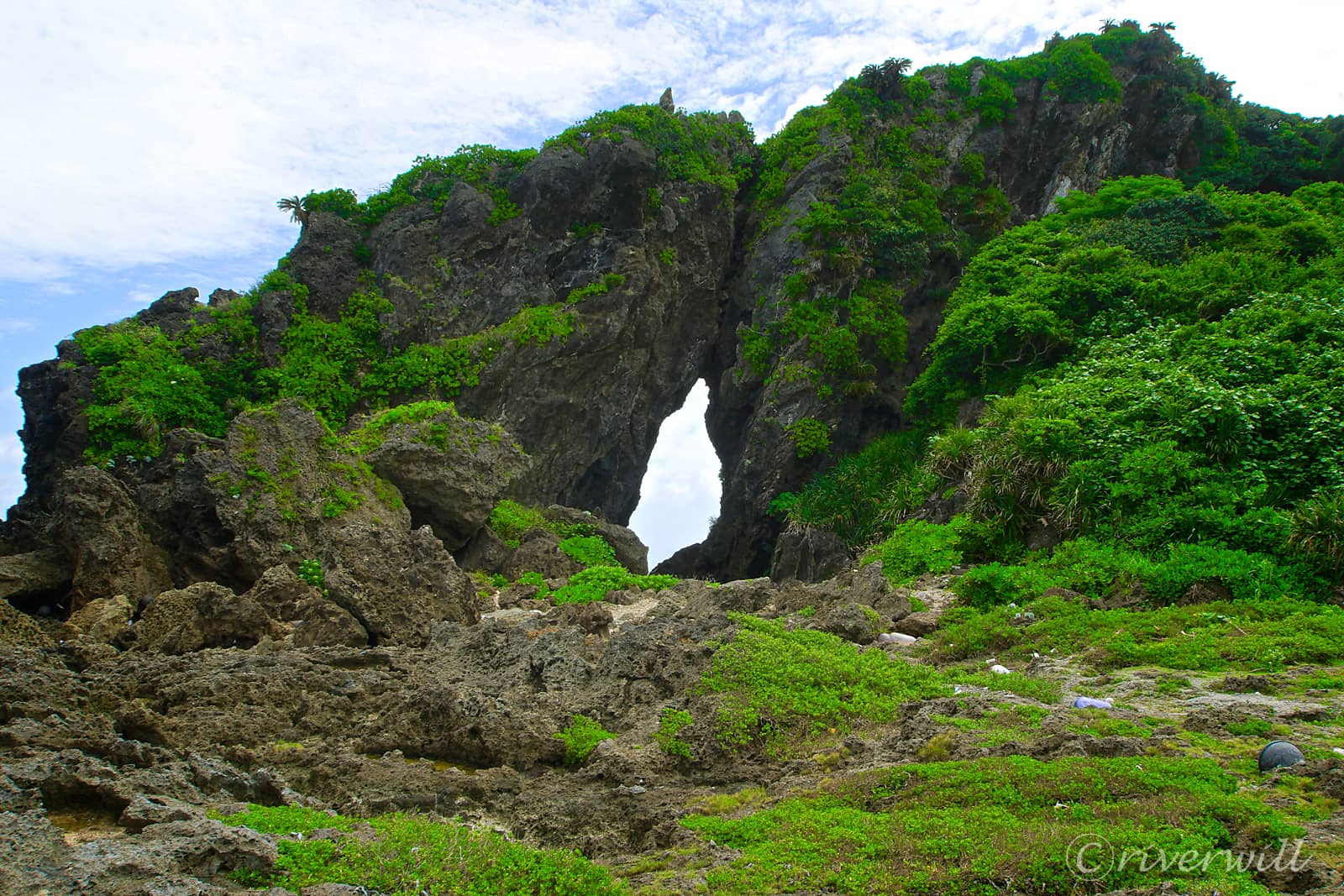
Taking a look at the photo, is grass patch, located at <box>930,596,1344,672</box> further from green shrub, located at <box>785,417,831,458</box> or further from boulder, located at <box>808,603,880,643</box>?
green shrub, located at <box>785,417,831,458</box>

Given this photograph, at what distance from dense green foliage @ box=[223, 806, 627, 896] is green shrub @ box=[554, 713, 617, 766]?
232 centimetres

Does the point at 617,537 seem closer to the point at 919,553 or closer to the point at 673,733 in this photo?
the point at 919,553

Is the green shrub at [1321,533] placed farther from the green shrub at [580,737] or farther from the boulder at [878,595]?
the green shrub at [580,737]

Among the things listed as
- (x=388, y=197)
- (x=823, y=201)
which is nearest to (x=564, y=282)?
(x=388, y=197)

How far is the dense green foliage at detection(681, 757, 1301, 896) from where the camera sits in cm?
421

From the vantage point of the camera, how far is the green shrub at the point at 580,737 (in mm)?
7484

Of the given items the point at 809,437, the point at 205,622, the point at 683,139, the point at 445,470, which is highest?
the point at 683,139

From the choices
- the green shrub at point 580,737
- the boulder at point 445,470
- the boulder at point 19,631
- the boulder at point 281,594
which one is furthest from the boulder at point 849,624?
the boulder at point 445,470

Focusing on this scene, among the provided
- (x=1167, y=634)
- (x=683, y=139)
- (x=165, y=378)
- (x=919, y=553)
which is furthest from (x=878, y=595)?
(x=683, y=139)

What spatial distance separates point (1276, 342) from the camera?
14.9m

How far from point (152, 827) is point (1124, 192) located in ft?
95.7

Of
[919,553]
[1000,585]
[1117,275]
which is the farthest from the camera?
[1117,275]

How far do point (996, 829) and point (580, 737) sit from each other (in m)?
3.96

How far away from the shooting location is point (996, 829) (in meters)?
4.70
